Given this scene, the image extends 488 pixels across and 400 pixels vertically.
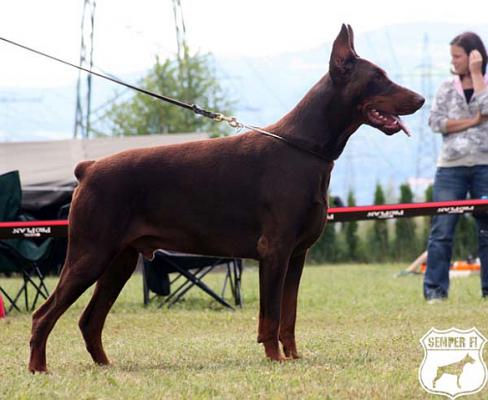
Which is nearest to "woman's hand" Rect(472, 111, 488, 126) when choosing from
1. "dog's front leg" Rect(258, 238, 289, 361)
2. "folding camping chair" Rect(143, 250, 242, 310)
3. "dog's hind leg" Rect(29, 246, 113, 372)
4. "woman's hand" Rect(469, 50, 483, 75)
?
"woman's hand" Rect(469, 50, 483, 75)

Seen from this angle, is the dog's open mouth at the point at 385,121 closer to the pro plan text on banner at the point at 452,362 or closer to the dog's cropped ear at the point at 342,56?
the dog's cropped ear at the point at 342,56

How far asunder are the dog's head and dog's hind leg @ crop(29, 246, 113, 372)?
5.26ft

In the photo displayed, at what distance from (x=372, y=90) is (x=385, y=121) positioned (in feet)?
0.60

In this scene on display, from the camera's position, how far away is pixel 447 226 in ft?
33.6

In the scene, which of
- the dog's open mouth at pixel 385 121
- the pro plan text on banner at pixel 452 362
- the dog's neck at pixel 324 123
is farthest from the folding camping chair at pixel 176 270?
the pro plan text on banner at pixel 452 362

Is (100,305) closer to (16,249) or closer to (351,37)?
(351,37)

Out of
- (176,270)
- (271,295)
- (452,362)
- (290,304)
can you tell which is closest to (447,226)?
(176,270)

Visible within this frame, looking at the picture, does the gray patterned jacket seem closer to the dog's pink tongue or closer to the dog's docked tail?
the dog's pink tongue

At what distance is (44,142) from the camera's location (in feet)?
55.4

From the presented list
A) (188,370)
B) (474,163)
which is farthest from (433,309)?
(188,370)

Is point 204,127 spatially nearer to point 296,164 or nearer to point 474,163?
point 474,163

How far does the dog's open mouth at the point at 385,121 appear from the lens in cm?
593

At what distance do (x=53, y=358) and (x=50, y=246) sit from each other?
442 cm

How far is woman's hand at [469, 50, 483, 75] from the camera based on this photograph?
991cm
